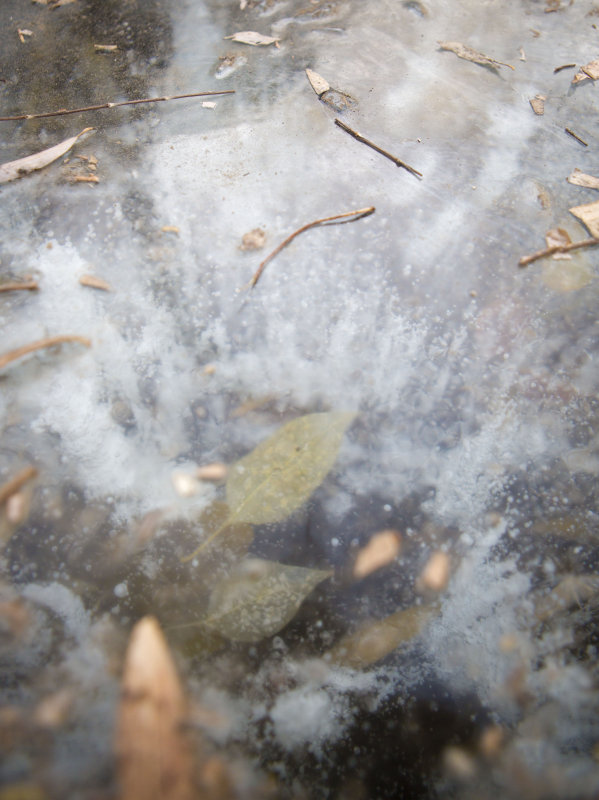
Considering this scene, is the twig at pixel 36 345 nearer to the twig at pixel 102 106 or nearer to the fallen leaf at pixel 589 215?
the twig at pixel 102 106

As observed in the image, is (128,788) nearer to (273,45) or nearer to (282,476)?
(282,476)

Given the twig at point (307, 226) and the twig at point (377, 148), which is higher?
the twig at point (377, 148)

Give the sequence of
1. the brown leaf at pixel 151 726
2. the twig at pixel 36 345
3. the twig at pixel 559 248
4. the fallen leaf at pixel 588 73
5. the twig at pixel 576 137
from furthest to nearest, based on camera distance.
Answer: the fallen leaf at pixel 588 73
the twig at pixel 576 137
the twig at pixel 559 248
the twig at pixel 36 345
the brown leaf at pixel 151 726

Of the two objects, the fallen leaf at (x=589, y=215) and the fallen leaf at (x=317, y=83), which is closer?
the fallen leaf at (x=589, y=215)

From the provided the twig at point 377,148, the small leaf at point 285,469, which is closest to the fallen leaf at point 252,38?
the twig at point 377,148

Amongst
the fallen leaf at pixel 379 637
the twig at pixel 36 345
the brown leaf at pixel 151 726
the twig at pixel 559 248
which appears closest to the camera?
the brown leaf at pixel 151 726

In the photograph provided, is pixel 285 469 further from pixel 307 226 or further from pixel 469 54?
pixel 469 54

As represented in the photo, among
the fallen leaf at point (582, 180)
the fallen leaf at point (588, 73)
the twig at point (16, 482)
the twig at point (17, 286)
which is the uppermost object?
the fallen leaf at point (588, 73)

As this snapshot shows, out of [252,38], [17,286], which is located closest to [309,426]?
[17,286]
